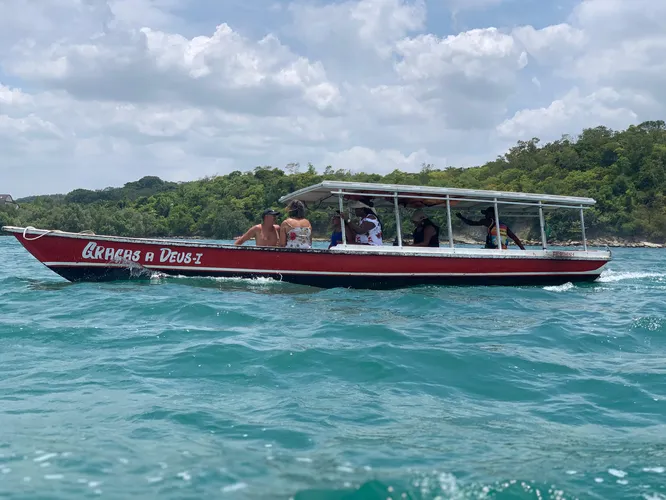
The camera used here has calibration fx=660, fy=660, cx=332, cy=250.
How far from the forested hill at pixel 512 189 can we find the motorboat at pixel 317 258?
36.8m

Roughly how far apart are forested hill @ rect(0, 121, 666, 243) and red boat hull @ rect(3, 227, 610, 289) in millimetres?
37267

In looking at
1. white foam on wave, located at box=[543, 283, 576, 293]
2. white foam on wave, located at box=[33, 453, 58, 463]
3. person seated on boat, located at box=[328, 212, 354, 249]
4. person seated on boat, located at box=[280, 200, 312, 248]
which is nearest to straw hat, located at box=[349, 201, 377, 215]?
person seated on boat, located at box=[328, 212, 354, 249]

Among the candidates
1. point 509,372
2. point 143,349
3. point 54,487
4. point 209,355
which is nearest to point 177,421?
point 54,487

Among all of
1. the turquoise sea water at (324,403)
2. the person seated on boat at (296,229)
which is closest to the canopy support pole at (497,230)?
the person seated on boat at (296,229)

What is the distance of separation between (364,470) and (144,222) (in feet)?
291

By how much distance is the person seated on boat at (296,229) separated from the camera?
12898 millimetres

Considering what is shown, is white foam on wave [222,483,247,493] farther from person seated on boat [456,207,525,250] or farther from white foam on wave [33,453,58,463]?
person seated on boat [456,207,525,250]

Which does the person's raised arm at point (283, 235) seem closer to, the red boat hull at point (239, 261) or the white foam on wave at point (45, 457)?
the red boat hull at point (239, 261)

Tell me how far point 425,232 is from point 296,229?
9.37 feet

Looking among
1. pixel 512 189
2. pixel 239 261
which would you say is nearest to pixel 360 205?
pixel 239 261

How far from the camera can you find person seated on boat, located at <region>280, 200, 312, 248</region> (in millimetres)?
12898

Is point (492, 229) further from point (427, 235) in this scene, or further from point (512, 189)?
point (512, 189)

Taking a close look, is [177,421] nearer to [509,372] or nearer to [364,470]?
[364,470]

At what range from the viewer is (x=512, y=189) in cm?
7475
